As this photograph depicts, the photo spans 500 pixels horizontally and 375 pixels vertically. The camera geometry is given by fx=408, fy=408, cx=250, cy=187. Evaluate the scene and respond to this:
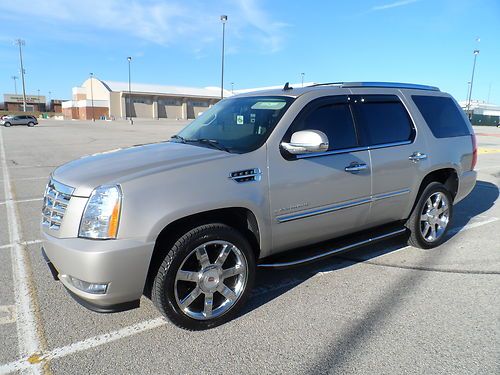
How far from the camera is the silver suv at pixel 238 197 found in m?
2.79

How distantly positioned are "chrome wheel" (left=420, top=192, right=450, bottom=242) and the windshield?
2.30 metres

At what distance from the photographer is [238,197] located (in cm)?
315

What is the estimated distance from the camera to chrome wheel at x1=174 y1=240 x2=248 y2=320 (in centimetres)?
309

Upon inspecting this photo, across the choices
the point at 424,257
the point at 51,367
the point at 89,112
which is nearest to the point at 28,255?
the point at 51,367

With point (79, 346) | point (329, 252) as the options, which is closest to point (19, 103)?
point (79, 346)

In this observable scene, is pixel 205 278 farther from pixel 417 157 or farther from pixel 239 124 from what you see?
pixel 417 157

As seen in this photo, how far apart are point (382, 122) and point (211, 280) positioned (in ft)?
8.15

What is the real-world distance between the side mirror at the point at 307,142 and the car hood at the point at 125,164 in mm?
552

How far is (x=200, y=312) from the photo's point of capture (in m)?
3.17

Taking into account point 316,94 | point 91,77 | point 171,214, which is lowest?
point 171,214

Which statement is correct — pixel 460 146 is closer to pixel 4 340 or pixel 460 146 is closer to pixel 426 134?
pixel 426 134

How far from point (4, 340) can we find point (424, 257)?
4.18 meters

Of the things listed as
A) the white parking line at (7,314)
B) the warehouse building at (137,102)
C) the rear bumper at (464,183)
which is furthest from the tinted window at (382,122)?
the warehouse building at (137,102)

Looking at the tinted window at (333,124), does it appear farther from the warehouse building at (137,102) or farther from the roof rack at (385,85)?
the warehouse building at (137,102)
